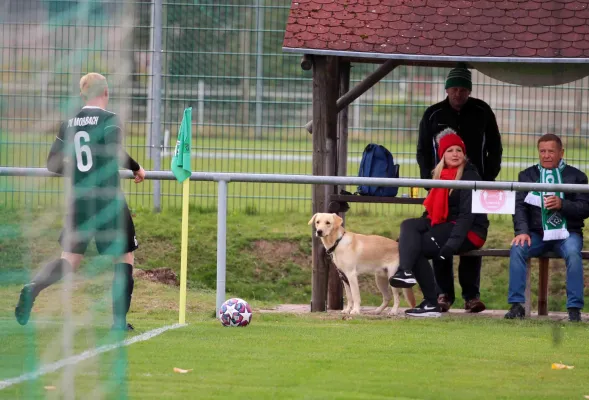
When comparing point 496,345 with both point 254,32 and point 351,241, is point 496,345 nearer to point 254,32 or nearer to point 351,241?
point 351,241

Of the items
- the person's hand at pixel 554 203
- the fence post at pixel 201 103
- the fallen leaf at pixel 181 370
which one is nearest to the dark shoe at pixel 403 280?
the person's hand at pixel 554 203

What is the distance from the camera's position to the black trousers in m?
10.3

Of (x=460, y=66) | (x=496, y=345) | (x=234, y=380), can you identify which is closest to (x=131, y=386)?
(x=234, y=380)

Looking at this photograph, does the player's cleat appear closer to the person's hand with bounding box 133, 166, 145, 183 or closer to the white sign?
the person's hand with bounding box 133, 166, 145, 183

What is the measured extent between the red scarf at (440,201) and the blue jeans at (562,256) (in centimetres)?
72

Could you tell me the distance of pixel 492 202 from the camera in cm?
979

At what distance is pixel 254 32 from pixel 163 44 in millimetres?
1130

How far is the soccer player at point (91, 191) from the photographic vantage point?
8016 mm

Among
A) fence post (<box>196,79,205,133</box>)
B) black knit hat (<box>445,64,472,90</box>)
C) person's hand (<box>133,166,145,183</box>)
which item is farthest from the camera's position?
fence post (<box>196,79,205,133</box>)

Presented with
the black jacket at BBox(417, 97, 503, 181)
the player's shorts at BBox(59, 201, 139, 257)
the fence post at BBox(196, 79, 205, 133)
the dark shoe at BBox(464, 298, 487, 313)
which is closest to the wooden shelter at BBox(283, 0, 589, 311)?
the black jacket at BBox(417, 97, 503, 181)

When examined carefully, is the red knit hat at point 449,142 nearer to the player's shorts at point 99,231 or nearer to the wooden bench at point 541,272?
the wooden bench at point 541,272

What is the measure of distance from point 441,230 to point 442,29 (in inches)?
74.0

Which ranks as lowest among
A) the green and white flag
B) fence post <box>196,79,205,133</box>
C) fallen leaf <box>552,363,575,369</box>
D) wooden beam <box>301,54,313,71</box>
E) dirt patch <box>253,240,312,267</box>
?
fallen leaf <box>552,363,575,369</box>

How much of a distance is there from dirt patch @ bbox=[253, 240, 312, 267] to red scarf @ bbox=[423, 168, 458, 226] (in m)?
3.25
